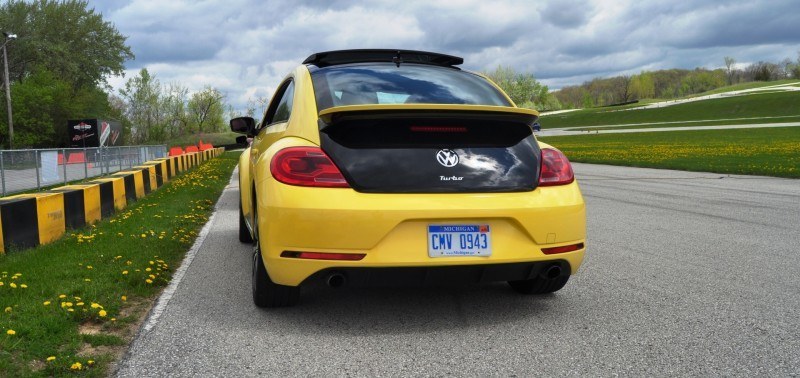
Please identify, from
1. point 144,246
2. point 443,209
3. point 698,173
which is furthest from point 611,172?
point 443,209

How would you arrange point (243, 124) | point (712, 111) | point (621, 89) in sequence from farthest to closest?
point (621, 89)
point (712, 111)
point (243, 124)

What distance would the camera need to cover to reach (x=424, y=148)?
3439mm

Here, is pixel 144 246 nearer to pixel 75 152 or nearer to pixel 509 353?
pixel 509 353

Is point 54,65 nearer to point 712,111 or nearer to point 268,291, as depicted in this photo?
point 268,291

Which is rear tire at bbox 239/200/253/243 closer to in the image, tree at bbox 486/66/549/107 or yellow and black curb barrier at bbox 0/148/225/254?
yellow and black curb barrier at bbox 0/148/225/254

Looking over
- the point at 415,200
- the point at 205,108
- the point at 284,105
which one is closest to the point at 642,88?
the point at 205,108

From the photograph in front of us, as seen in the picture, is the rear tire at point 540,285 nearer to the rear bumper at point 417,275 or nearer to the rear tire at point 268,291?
the rear bumper at point 417,275

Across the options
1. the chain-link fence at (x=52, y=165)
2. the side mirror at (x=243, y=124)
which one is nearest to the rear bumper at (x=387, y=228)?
the side mirror at (x=243, y=124)

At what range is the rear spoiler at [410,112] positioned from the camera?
10.9 ft

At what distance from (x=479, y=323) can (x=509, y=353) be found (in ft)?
1.67

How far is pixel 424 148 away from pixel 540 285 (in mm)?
1381

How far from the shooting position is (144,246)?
6.01m

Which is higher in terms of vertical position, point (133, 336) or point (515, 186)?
point (515, 186)

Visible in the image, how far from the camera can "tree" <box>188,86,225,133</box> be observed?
328 feet
